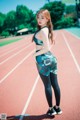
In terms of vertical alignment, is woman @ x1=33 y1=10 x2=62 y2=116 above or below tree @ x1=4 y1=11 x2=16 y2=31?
below

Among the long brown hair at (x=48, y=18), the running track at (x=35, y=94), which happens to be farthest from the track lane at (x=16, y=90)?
the long brown hair at (x=48, y=18)

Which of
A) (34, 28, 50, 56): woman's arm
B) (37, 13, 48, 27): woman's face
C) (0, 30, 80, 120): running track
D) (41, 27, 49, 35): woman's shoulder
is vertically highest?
(37, 13, 48, 27): woman's face

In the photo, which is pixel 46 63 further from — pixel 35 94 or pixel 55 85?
pixel 35 94

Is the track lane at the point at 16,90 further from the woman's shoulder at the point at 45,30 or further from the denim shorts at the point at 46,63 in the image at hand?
the woman's shoulder at the point at 45,30

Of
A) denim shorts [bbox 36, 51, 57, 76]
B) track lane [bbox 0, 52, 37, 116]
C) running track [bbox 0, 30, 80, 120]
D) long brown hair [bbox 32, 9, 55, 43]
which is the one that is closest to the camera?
long brown hair [bbox 32, 9, 55, 43]

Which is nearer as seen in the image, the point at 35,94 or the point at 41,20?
the point at 41,20

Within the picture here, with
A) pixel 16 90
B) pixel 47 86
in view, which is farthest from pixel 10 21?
pixel 16 90

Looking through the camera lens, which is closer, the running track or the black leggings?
the black leggings

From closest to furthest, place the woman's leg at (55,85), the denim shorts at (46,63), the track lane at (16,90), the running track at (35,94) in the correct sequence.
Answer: the denim shorts at (46,63)
the woman's leg at (55,85)
the running track at (35,94)
the track lane at (16,90)

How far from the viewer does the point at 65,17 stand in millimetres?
3266

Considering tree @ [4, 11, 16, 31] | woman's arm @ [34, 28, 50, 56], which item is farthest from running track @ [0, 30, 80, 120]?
woman's arm @ [34, 28, 50, 56]

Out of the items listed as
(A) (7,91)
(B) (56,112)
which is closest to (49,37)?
(B) (56,112)

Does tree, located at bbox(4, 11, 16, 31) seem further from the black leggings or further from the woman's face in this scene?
the black leggings

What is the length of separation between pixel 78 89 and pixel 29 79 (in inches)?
43.2
